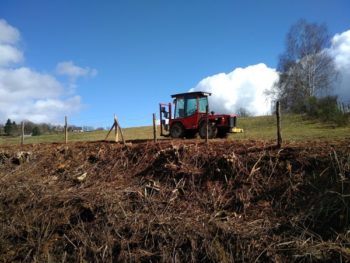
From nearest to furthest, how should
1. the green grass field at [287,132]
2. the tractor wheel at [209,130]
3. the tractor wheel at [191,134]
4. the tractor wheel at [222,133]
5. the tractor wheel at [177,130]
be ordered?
the green grass field at [287,132] → the tractor wheel at [209,130] → the tractor wheel at [222,133] → the tractor wheel at [177,130] → the tractor wheel at [191,134]

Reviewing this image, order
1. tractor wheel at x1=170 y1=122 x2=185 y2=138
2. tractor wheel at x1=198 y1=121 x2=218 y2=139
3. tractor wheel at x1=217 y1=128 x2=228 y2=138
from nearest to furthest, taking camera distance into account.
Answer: tractor wheel at x1=198 y1=121 x2=218 y2=139 → tractor wheel at x1=217 y1=128 x2=228 y2=138 → tractor wheel at x1=170 y1=122 x2=185 y2=138

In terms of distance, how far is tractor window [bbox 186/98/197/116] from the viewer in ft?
68.0

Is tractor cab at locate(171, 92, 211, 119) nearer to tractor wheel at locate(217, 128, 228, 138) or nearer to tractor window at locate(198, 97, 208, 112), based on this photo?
tractor window at locate(198, 97, 208, 112)

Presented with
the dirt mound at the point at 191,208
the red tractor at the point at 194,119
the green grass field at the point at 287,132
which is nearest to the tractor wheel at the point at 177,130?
the red tractor at the point at 194,119

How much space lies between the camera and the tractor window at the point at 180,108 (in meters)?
21.0

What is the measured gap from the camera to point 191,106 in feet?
68.2

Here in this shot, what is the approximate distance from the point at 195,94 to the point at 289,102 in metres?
30.8

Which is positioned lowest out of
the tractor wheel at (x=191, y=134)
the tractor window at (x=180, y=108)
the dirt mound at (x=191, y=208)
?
the dirt mound at (x=191, y=208)

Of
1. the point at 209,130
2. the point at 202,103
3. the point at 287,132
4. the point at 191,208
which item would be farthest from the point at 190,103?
the point at 191,208

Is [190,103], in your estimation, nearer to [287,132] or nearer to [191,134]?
[191,134]

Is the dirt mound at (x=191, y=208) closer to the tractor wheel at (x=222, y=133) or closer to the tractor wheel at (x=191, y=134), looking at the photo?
the tractor wheel at (x=222, y=133)

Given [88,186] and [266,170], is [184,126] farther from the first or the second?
[266,170]

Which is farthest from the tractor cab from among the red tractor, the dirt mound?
the dirt mound

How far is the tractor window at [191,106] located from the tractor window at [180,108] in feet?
0.72
